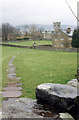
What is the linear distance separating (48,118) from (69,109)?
876 millimetres

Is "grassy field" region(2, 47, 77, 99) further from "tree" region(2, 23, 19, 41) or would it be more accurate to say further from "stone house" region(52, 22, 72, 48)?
"stone house" region(52, 22, 72, 48)

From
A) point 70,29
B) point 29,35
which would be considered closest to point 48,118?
point 70,29

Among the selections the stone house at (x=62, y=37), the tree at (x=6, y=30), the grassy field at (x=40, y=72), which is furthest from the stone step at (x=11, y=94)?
the stone house at (x=62, y=37)

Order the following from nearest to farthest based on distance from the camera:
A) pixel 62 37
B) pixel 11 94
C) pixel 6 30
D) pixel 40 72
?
pixel 11 94
pixel 40 72
pixel 6 30
pixel 62 37

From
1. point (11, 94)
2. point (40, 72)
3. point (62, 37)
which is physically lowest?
point (11, 94)

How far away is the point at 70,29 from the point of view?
45.3m

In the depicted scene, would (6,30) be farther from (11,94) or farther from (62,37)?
(11,94)

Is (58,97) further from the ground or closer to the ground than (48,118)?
further from the ground

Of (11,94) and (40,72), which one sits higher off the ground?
(40,72)

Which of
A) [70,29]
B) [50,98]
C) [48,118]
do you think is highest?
[70,29]

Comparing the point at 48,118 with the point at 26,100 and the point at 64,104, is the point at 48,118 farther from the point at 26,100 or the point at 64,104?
the point at 26,100

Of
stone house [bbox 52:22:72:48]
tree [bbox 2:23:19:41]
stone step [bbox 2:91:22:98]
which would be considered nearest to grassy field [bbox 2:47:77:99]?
stone step [bbox 2:91:22:98]

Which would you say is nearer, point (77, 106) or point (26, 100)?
point (77, 106)

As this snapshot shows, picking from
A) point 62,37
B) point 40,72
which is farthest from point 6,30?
point 62,37
